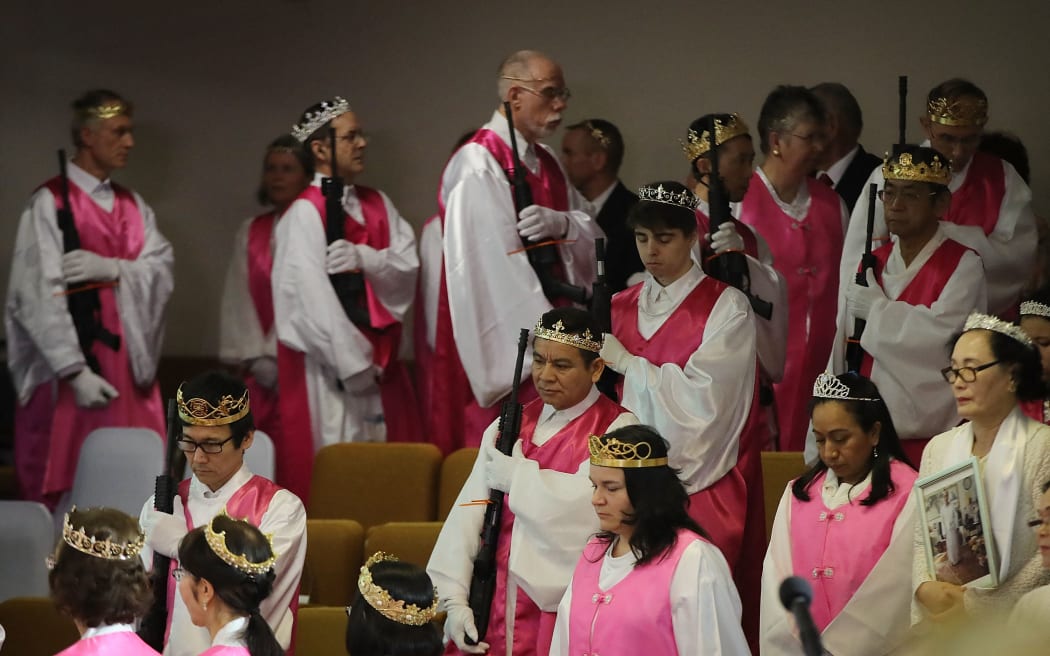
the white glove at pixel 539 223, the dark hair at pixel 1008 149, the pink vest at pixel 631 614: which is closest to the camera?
the pink vest at pixel 631 614

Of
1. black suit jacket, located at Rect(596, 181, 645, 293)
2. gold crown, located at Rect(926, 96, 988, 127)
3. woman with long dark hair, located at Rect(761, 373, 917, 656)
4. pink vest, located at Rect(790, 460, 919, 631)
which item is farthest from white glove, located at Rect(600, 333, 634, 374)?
gold crown, located at Rect(926, 96, 988, 127)

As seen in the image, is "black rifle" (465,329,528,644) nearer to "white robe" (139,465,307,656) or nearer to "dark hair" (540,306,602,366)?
"dark hair" (540,306,602,366)

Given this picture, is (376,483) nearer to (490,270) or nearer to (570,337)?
(490,270)

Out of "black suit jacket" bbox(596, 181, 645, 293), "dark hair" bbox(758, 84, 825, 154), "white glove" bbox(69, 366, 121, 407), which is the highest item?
"dark hair" bbox(758, 84, 825, 154)

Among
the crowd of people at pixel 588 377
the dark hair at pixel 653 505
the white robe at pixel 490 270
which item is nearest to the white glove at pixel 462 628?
the crowd of people at pixel 588 377

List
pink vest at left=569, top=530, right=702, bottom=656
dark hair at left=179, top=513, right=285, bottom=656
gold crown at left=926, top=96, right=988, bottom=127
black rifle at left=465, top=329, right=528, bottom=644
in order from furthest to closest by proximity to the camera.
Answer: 1. gold crown at left=926, top=96, right=988, bottom=127
2. black rifle at left=465, top=329, right=528, bottom=644
3. pink vest at left=569, top=530, right=702, bottom=656
4. dark hair at left=179, top=513, right=285, bottom=656

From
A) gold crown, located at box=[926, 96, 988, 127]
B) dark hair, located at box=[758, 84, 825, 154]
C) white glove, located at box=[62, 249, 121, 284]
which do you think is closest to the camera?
gold crown, located at box=[926, 96, 988, 127]

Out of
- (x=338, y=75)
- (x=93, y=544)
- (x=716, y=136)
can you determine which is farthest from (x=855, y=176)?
(x=93, y=544)

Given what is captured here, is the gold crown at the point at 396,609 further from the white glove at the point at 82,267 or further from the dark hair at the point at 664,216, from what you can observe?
the white glove at the point at 82,267

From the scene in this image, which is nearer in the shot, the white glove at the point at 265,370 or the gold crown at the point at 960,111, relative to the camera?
the gold crown at the point at 960,111

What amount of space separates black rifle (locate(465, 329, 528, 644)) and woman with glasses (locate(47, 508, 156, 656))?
1.18 metres

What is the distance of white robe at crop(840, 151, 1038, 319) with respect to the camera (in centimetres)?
596

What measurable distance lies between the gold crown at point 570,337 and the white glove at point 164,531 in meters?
1.13

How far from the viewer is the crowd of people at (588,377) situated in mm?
3713
